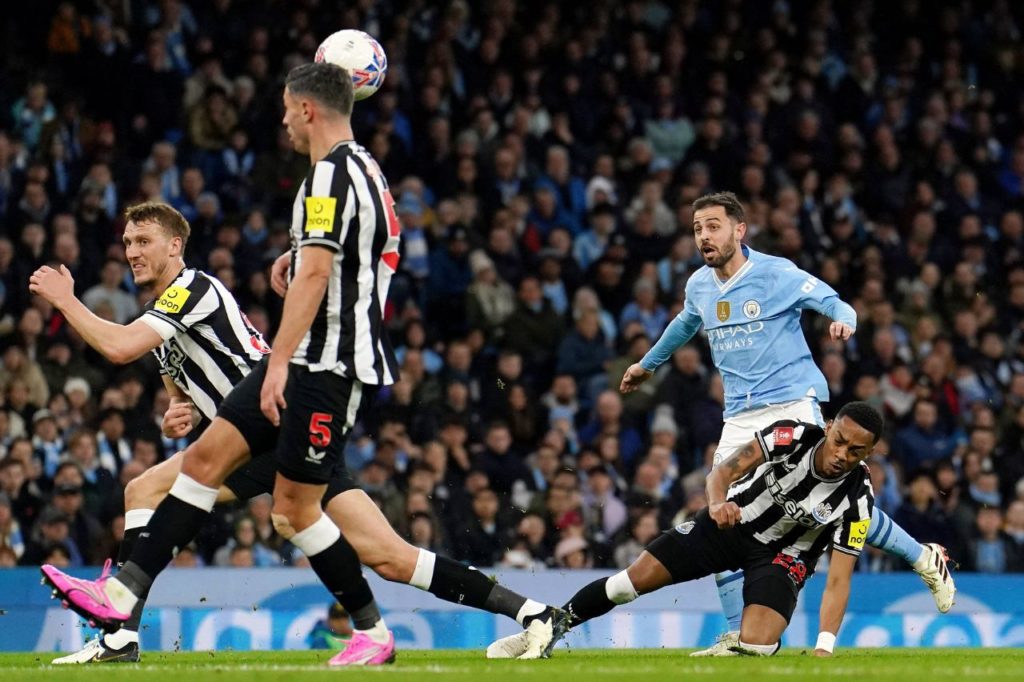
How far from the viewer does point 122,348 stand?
711cm

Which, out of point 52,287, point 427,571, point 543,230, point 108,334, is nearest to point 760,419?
point 427,571

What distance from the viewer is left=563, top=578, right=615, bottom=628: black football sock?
28.0 feet

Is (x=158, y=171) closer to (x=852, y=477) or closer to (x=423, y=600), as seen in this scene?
(x=423, y=600)

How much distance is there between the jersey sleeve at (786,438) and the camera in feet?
27.4

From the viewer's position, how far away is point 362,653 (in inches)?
262

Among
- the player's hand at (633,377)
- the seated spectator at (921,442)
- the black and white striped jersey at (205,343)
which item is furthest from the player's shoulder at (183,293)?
the seated spectator at (921,442)

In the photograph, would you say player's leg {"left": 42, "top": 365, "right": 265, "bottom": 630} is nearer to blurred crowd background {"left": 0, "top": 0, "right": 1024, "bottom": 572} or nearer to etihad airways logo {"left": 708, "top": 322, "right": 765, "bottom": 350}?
etihad airways logo {"left": 708, "top": 322, "right": 765, "bottom": 350}

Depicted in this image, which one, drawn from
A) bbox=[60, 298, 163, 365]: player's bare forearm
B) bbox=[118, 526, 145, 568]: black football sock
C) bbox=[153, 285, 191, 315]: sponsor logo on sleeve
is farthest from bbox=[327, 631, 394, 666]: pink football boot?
bbox=[153, 285, 191, 315]: sponsor logo on sleeve

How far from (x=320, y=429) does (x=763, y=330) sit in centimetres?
333

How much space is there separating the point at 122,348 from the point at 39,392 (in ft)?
21.2

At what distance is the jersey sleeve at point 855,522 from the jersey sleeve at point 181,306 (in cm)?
335

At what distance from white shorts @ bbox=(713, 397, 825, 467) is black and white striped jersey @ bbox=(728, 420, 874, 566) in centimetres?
35

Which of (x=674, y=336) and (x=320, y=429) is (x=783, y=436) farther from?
(x=320, y=429)

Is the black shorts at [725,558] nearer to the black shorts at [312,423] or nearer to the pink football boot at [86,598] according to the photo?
the black shorts at [312,423]
